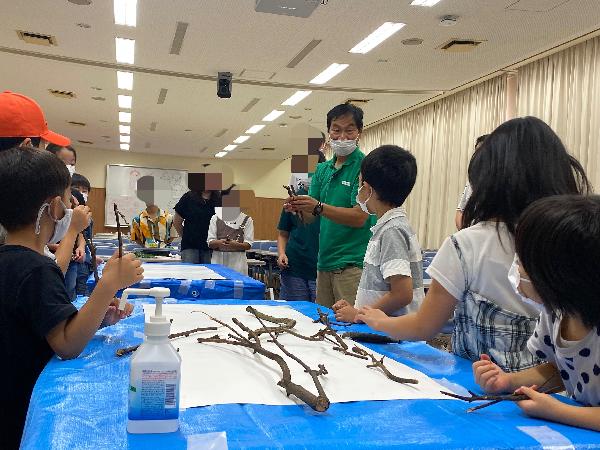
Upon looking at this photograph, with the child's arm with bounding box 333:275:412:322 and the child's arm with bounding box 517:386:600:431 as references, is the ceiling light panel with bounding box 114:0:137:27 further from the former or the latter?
the child's arm with bounding box 517:386:600:431

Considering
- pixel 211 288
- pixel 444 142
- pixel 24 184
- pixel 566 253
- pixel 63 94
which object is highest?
pixel 63 94

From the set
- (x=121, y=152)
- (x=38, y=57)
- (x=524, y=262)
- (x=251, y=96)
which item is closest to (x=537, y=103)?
(x=251, y=96)

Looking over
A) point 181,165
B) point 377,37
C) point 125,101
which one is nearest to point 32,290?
point 377,37

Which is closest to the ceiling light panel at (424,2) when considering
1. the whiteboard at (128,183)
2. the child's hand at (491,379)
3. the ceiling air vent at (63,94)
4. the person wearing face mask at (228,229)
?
the person wearing face mask at (228,229)

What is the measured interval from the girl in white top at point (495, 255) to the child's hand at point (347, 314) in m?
0.25

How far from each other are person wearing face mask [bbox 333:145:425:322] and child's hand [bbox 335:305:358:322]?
1 cm

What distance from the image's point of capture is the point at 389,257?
197cm

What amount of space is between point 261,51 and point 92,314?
6.16 meters

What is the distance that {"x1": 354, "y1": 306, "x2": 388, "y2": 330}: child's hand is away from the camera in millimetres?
1506

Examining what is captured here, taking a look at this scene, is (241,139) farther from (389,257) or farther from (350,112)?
(389,257)

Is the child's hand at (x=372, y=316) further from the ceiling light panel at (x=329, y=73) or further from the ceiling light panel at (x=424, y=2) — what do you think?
the ceiling light panel at (x=329, y=73)

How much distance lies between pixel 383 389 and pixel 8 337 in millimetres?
855

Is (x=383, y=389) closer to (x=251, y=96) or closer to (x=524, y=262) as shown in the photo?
(x=524, y=262)

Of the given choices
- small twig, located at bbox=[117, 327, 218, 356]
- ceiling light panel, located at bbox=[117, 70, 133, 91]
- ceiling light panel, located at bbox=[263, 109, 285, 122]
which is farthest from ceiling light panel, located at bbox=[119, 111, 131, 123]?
small twig, located at bbox=[117, 327, 218, 356]
